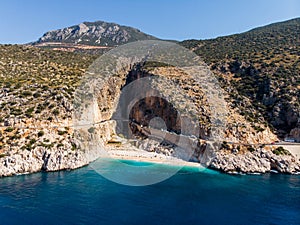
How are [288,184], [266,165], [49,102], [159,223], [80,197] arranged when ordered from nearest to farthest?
1. [159,223]
2. [80,197]
3. [288,184]
4. [266,165]
5. [49,102]

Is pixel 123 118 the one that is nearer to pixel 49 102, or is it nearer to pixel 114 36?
pixel 49 102

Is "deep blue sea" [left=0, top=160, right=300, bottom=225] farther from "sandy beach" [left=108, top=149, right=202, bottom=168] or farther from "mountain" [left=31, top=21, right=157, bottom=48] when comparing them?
"mountain" [left=31, top=21, right=157, bottom=48]

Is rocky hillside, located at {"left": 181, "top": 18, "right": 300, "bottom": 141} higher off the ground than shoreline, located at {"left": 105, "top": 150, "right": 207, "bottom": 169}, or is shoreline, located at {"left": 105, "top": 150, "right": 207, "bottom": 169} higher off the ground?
rocky hillside, located at {"left": 181, "top": 18, "right": 300, "bottom": 141}

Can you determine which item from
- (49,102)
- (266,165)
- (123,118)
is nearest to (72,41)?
(123,118)

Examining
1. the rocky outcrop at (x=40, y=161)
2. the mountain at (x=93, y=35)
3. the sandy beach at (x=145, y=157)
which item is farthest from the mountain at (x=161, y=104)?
the mountain at (x=93, y=35)

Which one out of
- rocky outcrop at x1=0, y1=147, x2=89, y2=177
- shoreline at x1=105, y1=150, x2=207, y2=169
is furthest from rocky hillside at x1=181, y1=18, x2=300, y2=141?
rocky outcrop at x1=0, y1=147, x2=89, y2=177

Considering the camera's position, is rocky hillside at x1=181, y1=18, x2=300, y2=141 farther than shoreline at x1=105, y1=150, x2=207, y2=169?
Yes
